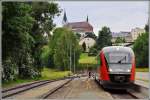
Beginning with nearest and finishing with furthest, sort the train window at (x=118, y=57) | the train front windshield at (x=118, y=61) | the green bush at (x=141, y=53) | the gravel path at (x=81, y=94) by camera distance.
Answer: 1. the gravel path at (x=81, y=94)
2. the train front windshield at (x=118, y=61)
3. the train window at (x=118, y=57)
4. the green bush at (x=141, y=53)

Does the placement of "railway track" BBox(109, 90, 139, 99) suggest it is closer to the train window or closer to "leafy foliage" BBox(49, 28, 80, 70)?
the train window

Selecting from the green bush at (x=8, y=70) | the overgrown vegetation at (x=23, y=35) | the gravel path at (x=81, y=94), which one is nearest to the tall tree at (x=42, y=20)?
the overgrown vegetation at (x=23, y=35)

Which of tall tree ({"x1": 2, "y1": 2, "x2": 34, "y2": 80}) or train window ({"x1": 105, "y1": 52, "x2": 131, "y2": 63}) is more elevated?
tall tree ({"x1": 2, "y1": 2, "x2": 34, "y2": 80})

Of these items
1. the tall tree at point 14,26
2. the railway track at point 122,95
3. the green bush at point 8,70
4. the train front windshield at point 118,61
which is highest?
the tall tree at point 14,26

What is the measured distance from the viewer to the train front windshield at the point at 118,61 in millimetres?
24453

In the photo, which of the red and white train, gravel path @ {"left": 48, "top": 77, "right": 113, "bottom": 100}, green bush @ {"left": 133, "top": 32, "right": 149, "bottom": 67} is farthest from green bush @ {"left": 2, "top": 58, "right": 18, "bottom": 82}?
the red and white train

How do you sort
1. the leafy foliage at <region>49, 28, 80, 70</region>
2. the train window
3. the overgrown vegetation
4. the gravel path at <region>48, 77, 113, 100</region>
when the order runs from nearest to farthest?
1. the gravel path at <region>48, 77, 113, 100</region>
2. the train window
3. the overgrown vegetation
4. the leafy foliage at <region>49, 28, 80, 70</region>

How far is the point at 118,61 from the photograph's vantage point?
24.7 m

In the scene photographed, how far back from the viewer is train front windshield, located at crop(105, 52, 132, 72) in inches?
963

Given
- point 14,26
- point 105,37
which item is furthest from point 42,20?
point 14,26

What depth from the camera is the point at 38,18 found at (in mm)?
51812

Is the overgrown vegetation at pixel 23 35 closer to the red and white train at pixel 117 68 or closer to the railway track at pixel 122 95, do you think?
the red and white train at pixel 117 68

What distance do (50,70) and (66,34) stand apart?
7087 mm

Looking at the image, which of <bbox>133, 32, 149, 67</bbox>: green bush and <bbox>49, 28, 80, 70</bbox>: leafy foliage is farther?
<bbox>49, 28, 80, 70</bbox>: leafy foliage
